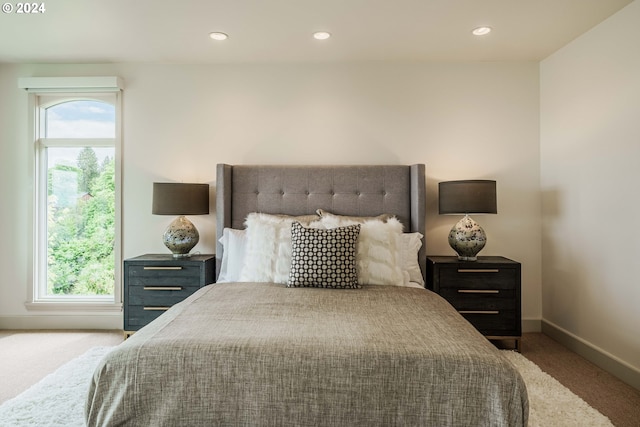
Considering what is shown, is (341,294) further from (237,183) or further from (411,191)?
(237,183)

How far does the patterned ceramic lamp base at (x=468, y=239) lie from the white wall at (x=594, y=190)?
76 centimetres

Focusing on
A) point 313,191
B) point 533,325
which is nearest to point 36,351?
point 313,191

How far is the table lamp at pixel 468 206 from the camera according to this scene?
2957 millimetres

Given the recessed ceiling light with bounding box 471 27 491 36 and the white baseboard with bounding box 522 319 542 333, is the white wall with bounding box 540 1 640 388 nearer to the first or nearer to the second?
the white baseboard with bounding box 522 319 542 333

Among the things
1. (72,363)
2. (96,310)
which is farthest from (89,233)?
(72,363)

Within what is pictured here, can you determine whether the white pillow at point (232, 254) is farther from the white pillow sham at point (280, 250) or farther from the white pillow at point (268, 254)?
the white pillow at point (268, 254)

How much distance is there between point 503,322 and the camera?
9.60ft

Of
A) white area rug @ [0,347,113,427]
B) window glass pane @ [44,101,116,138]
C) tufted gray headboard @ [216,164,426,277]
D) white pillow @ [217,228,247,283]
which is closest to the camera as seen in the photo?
white area rug @ [0,347,113,427]

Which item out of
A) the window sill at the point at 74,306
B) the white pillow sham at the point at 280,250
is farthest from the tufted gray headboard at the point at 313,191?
the window sill at the point at 74,306

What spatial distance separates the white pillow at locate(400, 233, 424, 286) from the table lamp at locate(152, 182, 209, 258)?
5.70 feet

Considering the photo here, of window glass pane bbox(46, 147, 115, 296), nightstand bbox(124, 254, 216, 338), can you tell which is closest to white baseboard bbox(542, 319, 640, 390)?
nightstand bbox(124, 254, 216, 338)

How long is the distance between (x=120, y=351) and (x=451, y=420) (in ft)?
4.12

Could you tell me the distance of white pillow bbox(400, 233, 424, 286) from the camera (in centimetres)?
283

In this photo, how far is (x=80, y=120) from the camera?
360cm
